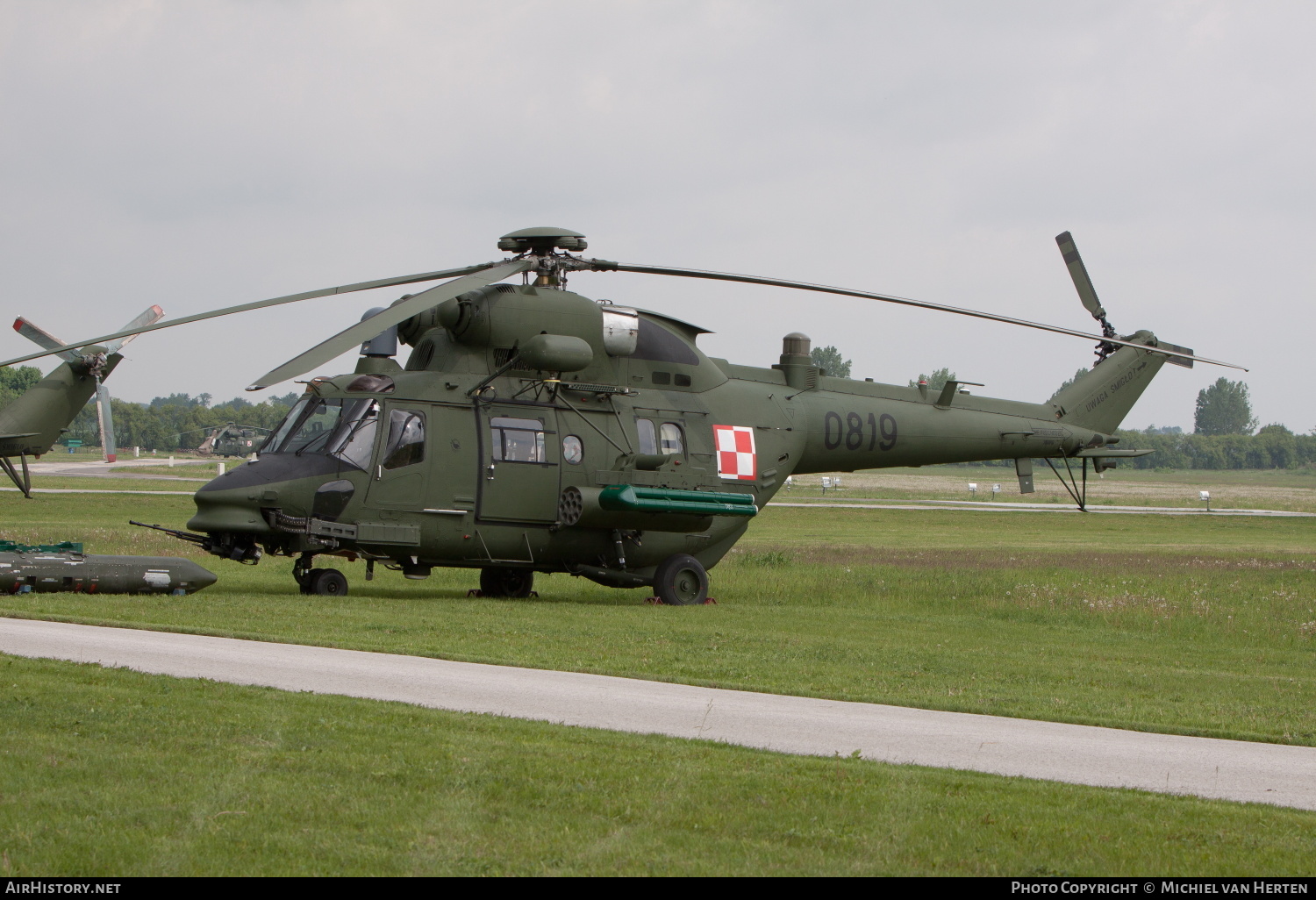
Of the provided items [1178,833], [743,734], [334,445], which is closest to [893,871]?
[1178,833]

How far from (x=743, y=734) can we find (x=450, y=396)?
36.3 feet

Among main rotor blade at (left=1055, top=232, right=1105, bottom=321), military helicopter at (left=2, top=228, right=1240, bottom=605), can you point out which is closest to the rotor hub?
military helicopter at (left=2, top=228, right=1240, bottom=605)

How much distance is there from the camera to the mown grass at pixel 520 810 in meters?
6.18

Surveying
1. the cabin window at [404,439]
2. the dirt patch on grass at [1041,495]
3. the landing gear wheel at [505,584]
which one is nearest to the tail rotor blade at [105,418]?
the landing gear wheel at [505,584]

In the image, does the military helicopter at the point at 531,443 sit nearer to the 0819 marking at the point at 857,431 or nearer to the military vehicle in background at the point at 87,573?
the 0819 marking at the point at 857,431

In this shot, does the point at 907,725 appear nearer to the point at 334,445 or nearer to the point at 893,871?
the point at 893,871

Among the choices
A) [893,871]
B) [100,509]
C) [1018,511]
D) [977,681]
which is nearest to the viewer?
[893,871]

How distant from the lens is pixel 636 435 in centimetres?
2106

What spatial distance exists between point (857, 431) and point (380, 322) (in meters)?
10.7

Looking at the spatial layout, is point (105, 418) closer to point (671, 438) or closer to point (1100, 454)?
point (671, 438)

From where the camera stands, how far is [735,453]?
871 inches

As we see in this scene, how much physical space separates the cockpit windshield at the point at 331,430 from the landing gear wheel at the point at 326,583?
197 centimetres

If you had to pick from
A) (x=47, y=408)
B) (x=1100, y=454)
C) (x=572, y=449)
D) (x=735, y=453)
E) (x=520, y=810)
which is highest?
(x=47, y=408)

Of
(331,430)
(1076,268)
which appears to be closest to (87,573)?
(331,430)
